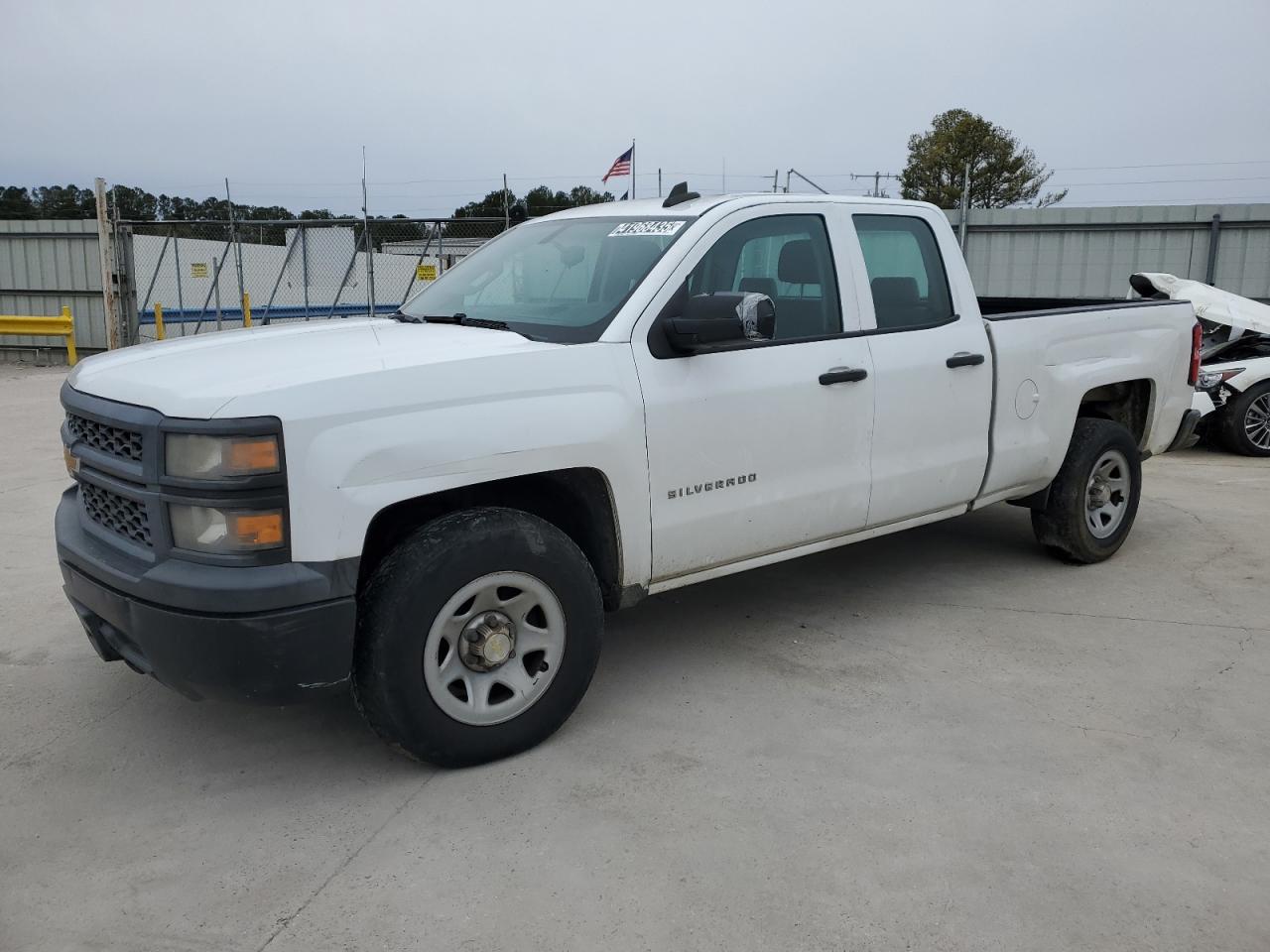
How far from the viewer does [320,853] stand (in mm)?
2982

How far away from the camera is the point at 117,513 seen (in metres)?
3.27

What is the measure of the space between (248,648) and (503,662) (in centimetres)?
84

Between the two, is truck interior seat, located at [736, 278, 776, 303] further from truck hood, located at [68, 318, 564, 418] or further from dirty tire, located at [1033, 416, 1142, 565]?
dirty tire, located at [1033, 416, 1142, 565]

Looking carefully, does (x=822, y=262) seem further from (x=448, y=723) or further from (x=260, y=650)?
(x=260, y=650)

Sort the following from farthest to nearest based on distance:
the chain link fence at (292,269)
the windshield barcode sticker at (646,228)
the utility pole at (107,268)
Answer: the chain link fence at (292,269), the utility pole at (107,268), the windshield barcode sticker at (646,228)

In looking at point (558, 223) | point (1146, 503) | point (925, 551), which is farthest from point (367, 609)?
point (1146, 503)

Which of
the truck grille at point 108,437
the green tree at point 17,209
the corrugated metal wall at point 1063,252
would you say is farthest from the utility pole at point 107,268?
the truck grille at point 108,437

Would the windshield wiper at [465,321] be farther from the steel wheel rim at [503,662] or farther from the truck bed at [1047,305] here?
the truck bed at [1047,305]

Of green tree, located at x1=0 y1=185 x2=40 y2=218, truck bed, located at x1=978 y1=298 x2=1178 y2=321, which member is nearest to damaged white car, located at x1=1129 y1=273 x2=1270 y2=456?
truck bed, located at x1=978 y1=298 x2=1178 y2=321

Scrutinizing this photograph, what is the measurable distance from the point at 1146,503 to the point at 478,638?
5.72 metres

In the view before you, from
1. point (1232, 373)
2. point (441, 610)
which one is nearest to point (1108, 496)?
point (441, 610)

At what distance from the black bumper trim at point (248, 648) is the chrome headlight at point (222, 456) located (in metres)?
0.40

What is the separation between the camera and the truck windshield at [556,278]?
3799 millimetres

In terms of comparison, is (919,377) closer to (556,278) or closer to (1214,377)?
(556,278)
